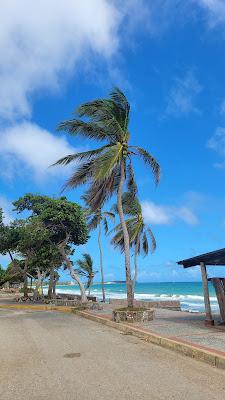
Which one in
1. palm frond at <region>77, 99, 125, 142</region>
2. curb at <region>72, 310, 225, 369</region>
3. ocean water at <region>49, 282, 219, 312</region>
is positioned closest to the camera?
curb at <region>72, 310, 225, 369</region>

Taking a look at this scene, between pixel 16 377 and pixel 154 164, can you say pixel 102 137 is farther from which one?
pixel 16 377

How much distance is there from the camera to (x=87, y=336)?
1151 centimetres

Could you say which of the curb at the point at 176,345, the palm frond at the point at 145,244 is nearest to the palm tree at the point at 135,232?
the palm frond at the point at 145,244

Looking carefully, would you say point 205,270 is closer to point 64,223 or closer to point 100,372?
point 100,372

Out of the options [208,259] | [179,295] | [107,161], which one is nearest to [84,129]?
[107,161]

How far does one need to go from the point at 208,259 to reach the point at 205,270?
507 millimetres

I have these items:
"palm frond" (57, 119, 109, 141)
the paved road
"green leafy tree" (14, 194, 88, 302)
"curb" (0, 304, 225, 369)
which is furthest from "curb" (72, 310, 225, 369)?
"green leafy tree" (14, 194, 88, 302)

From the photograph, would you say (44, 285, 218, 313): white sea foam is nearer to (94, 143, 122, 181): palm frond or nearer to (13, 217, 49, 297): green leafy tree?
(13, 217, 49, 297): green leafy tree

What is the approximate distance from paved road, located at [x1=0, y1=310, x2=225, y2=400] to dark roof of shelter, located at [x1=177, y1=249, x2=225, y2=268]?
3.74 meters

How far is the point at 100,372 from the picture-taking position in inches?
265

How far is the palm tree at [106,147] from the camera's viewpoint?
16.3 meters

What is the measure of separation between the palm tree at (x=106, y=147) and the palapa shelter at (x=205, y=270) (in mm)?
3422

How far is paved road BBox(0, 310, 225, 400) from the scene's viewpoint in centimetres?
547

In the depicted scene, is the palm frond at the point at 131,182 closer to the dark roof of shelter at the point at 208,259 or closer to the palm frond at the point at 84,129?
the palm frond at the point at 84,129
